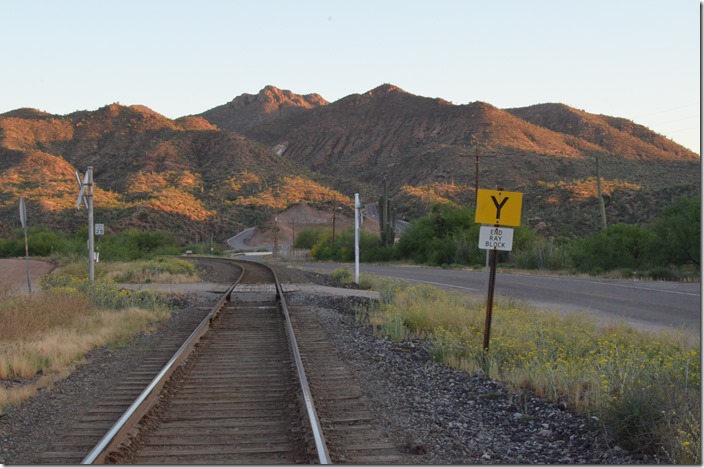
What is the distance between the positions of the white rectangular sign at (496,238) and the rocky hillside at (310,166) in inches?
2452

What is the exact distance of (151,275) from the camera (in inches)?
1414

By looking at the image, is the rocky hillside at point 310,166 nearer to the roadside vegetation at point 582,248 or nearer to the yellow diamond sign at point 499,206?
the roadside vegetation at point 582,248

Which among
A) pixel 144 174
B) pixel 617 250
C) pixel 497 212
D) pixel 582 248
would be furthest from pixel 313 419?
pixel 144 174

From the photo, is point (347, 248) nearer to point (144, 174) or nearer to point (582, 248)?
point (582, 248)

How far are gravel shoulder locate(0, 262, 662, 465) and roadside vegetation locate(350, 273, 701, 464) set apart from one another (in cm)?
22

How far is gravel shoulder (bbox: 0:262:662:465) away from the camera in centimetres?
711

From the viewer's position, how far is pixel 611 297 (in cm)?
2486

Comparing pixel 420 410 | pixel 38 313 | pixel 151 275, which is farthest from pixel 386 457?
pixel 151 275

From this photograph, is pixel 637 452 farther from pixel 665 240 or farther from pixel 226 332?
pixel 665 240

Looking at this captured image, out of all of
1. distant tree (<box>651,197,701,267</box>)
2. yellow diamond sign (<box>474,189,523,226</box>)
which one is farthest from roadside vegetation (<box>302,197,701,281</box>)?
yellow diamond sign (<box>474,189,523,226</box>)

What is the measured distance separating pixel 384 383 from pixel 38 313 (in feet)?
28.7

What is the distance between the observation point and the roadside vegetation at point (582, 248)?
34.2 metres

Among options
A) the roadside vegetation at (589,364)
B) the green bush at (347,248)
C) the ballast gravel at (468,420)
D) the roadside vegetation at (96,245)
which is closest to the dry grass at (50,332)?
the ballast gravel at (468,420)

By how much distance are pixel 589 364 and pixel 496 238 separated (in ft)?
8.35
